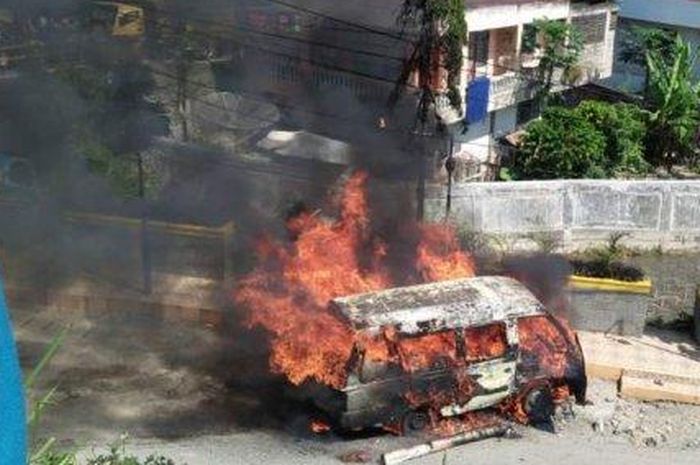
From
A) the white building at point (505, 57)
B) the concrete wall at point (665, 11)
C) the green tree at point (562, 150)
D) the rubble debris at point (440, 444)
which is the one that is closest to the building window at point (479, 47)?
the white building at point (505, 57)

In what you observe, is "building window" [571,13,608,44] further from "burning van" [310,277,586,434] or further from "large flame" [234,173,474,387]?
"burning van" [310,277,586,434]

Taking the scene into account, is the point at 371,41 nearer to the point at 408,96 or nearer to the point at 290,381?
the point at 408,96

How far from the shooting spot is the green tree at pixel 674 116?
787 inches

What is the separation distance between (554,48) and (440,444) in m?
16.7

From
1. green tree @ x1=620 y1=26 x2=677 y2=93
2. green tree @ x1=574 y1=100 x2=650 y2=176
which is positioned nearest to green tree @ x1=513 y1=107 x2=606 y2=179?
green tree @ x1=574 y1=100 x2=650 y2=176

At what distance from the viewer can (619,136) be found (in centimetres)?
1903

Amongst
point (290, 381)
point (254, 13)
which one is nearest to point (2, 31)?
point (254, 13)

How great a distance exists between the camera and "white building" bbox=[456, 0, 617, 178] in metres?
22.3

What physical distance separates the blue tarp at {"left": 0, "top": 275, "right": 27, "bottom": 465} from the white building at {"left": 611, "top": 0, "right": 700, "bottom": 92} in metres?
28.0

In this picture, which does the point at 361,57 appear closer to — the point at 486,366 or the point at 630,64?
the point at 486,366

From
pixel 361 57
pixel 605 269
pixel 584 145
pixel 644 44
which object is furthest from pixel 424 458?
pixel 644 44

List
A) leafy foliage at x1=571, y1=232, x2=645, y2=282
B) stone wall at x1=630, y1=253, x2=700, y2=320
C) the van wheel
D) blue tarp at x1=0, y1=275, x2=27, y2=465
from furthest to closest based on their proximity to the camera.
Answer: stone wall at x1=630, y1=253, x2=700, y2=320 < leafy foliage at x1=571, y1=232, x2=645, y2=282 < the van wheel < blue tarp at x1=0, y1=275, x2=27, y2=465

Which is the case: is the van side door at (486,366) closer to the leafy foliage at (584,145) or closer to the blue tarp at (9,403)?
the blue tarp at (9,403)

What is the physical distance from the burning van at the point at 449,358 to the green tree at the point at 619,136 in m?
8.97
